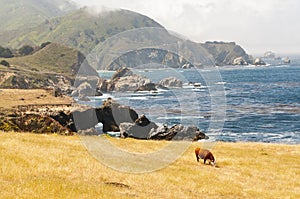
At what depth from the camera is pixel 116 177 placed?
80.6ft

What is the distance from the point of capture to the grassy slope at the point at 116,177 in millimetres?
19375

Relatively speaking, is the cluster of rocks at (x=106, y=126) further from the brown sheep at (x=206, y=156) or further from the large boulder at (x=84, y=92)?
the large boulder at (x=84, y=92)

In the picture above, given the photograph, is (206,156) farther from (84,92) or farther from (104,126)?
(84,92)

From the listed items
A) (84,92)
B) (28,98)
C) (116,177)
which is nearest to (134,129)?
(116,177)

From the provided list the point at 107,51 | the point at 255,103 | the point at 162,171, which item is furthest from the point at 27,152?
the point at 255,103

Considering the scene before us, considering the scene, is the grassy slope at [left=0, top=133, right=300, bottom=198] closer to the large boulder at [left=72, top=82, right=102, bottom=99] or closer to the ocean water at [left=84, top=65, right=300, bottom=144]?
the ocean water at [left=84, top=65, right=300, bottom=144]

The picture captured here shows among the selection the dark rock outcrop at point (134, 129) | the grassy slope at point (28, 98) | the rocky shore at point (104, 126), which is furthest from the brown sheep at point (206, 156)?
the grassy slope at point (28, 98)

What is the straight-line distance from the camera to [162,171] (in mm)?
28328

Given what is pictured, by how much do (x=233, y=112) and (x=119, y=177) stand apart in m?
101

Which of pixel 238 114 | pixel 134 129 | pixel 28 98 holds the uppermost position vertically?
pixel 28 98

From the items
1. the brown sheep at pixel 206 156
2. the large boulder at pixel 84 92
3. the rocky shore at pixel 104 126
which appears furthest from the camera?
the large boulder at pixel 84 92

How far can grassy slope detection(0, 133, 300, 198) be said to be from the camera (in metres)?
19.4

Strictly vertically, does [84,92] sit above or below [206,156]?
below

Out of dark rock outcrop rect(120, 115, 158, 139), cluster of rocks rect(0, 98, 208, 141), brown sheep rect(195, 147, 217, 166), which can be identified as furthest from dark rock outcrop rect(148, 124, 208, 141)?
brown sheep rect(195, 147, 217, 166)
